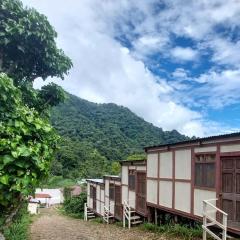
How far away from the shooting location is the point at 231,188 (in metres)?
12.4

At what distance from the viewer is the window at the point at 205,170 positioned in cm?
1326

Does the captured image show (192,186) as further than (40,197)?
No

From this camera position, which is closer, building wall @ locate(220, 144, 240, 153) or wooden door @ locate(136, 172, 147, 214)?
building wall @ locate(220, 144, 240, 153)

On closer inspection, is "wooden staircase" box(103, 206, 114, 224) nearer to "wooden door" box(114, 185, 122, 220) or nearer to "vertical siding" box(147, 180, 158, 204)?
"wooden door" box(114, 185, 122, 220)

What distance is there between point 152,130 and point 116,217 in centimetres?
6585

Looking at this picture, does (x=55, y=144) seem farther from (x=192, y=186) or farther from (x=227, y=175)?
(x=192, y=186)

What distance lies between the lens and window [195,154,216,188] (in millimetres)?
13262

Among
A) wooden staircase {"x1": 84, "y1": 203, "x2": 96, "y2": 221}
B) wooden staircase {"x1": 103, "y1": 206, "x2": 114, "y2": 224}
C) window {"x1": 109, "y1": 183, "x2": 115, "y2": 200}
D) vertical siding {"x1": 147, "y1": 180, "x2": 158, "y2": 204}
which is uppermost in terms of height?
vertical siding {"x1": 147, "y1": 180, "x2": 158, "y2": 204}

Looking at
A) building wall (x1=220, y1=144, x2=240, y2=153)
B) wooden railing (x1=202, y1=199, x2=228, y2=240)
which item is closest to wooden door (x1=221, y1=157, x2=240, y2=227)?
building wall (x1=220, y1=144, x2=240, y2=153)

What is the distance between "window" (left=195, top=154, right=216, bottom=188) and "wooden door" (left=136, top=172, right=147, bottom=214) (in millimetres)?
6460

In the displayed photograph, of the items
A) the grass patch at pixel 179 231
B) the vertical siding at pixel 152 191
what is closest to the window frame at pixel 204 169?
the grass patch at pixel 179 231

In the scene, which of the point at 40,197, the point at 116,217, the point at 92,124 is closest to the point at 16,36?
the point at 116,217

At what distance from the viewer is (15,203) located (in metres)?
7.25

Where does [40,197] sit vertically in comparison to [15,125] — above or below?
below
